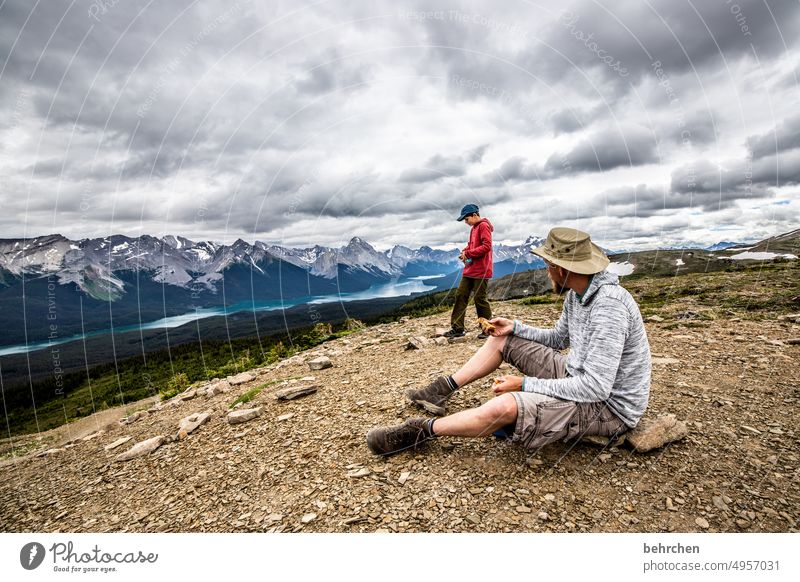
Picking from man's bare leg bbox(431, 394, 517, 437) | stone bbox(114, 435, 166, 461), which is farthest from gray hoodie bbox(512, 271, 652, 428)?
stone bbox(114, 435, 166, 461)

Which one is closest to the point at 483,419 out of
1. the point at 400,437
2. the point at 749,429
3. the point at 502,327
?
the point at 400,437

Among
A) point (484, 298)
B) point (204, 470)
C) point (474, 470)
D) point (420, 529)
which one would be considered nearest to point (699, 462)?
point (474, 470)

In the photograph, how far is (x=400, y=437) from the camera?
15.0 feet

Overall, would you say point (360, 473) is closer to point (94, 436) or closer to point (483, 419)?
point (483, 419)

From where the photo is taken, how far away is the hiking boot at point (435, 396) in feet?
17.9

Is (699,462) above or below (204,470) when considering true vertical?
above

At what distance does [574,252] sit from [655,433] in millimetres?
2289

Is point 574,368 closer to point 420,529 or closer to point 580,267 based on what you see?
point 580,267

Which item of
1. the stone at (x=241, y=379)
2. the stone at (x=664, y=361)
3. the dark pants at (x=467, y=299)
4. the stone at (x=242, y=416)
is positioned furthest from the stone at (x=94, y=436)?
the stone at (x=664, y=361)

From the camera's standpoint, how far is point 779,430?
4.52 m

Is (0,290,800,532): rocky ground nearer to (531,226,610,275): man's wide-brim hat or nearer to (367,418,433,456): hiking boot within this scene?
(367,418,433,456): hiking boot

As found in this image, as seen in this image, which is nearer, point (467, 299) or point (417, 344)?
point (417, 344)

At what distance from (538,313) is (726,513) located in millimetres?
11327

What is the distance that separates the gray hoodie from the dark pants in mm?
6217
